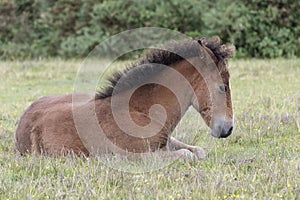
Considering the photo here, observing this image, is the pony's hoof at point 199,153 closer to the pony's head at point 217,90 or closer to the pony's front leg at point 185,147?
the pony's front leg at point 185,147

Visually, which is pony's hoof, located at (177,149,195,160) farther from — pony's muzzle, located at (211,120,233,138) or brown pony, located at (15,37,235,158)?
pony's muzzle, located at (211,120,233,138)

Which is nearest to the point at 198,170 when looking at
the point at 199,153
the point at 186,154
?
the point at 186,154

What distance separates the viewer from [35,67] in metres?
16.1

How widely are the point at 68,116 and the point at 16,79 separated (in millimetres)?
8563

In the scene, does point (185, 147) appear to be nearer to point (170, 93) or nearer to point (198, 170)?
point (170, 93)

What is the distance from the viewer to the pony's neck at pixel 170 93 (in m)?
5.90

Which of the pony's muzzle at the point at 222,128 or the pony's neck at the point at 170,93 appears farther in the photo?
the pony's neck at the point at 170,93

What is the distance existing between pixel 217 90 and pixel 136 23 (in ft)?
47.3

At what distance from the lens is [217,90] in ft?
18.9

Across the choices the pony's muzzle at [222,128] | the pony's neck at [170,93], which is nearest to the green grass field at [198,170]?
the pony's muzzle at [222,128]

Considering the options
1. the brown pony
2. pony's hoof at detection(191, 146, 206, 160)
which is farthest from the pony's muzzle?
pony's hoof at detection(191, 146, 206, 160)

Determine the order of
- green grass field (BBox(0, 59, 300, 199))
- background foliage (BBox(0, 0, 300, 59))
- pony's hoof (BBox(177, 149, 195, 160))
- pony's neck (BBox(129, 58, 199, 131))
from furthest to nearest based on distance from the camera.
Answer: background foliage (BBox(0, 0, 300, 59))
pony's neck (BBox(129, 58, 199, 131))
pony's hoof (BBox(177, 149, 195, 160))
green grass field (BBox(0, 59, 300, 199))

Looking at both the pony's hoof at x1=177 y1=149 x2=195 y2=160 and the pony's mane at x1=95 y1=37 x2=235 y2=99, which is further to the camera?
the pony's mane at x1=95 y1=37 x2=235 y2=99

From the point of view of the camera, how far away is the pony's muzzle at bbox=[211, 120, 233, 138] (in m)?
5.75
